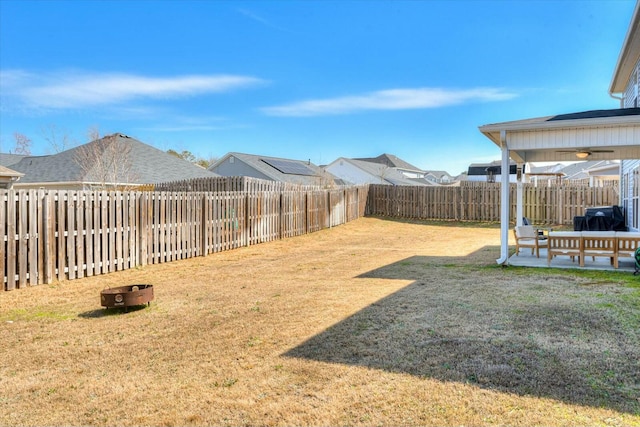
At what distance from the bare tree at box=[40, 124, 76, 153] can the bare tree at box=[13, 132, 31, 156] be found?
13.7 meters

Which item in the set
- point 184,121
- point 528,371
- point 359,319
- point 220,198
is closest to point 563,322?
point 528,371

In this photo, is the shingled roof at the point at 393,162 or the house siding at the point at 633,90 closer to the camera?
the house siding at the point at 633,90

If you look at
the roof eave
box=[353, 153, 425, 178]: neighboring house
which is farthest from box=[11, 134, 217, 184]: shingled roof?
box=[353, 153, 425, 178]: neighboring house

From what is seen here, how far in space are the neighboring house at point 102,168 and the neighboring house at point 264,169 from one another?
11254 mm

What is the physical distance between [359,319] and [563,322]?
2.44 metres

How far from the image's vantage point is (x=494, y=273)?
8773mm

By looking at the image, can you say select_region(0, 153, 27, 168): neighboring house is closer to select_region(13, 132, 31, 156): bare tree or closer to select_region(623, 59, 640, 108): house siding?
select_region(13, 132, 31, 156): bare tree

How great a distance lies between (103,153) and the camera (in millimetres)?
21203

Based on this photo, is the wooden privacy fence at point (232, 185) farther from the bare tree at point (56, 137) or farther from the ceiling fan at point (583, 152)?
the bare tree at point (56, 137)

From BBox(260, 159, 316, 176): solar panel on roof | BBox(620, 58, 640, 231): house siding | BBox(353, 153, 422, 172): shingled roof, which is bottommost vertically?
BBox(620, 58, 640, 231): house siding

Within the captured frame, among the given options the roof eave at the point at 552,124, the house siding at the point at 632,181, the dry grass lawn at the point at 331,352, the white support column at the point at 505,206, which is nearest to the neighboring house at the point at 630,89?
the house siding at the point at 632,181

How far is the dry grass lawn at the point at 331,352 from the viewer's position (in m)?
3.13

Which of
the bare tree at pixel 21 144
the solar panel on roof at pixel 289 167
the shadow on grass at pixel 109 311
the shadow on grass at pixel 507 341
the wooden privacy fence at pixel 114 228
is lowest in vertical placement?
the shadow on grass at pixel 109 311

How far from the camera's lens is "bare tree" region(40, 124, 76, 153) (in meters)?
28.9
